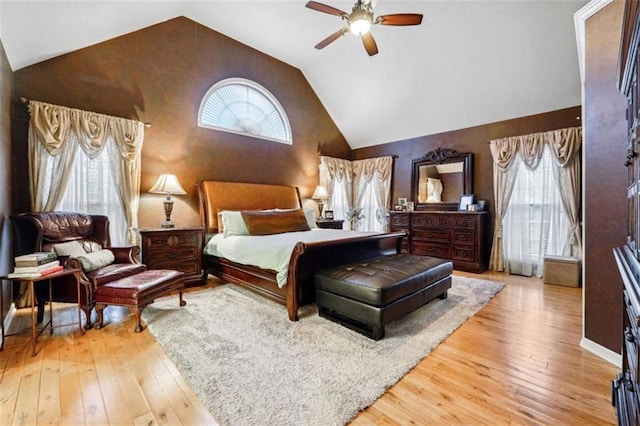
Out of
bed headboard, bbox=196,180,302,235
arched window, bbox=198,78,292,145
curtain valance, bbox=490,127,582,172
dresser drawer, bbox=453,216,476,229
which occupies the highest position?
arched window, bbox=198,78,292,145

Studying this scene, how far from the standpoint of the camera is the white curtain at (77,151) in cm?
315

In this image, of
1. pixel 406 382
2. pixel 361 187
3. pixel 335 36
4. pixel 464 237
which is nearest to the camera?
pixel 406 382

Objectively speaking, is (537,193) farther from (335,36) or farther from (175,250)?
(175,250)

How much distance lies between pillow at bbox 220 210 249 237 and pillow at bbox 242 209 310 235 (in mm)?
63

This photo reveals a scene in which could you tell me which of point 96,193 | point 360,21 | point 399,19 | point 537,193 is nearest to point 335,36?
point 360,21

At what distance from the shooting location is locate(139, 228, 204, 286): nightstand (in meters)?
3.50

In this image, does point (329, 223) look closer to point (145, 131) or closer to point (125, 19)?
point (145, 131)

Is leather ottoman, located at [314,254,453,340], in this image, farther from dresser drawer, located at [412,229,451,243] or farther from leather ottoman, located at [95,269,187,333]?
dresser drawer, located at [412,229,451,243]

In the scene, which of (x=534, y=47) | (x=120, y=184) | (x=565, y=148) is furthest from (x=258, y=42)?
(x=565, y=148)

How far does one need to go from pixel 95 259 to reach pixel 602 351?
4496 mm

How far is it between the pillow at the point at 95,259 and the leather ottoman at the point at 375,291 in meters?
2.20

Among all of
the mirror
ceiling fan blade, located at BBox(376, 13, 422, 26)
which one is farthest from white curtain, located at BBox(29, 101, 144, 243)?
the mirror

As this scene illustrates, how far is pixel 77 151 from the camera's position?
3.44m

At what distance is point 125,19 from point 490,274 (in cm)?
650
